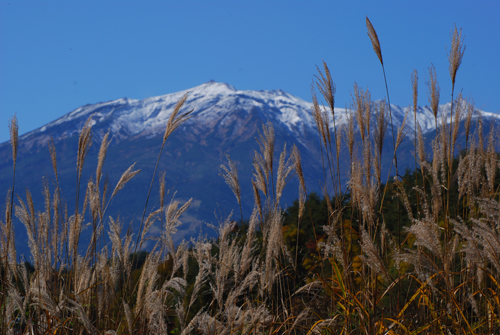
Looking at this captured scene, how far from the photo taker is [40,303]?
2051 mm

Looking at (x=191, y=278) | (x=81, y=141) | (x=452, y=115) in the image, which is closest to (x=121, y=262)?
(x=81, y=141)

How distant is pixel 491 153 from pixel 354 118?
84 cm

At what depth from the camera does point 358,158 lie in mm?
2389

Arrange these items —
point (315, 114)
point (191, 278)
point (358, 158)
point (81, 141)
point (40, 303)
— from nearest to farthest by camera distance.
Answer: point (40, 303) < point (81, 141) < point (358, 158) < point (315, 114) < point (191, 278)

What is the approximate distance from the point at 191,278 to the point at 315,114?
4560 mm

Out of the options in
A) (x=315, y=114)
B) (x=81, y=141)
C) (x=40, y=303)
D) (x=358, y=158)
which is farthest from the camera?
(x=315, y=114)

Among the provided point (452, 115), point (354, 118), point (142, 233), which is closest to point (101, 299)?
point (142, 233)

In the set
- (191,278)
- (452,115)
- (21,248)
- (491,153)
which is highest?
(452,115)

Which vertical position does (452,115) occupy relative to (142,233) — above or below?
above

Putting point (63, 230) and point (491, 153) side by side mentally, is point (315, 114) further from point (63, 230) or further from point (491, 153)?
point (63, 230)

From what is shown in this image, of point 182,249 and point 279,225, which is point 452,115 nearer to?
point 279,225

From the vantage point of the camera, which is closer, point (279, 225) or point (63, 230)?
point (279, 225)

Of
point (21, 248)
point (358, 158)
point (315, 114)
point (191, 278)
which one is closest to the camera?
point (358, 158)

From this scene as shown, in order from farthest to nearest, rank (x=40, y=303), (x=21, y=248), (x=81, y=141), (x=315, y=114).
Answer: (x=21, y=248) < (x=315, y=114) < (x=81, y=141) < (x=40, y=303)
